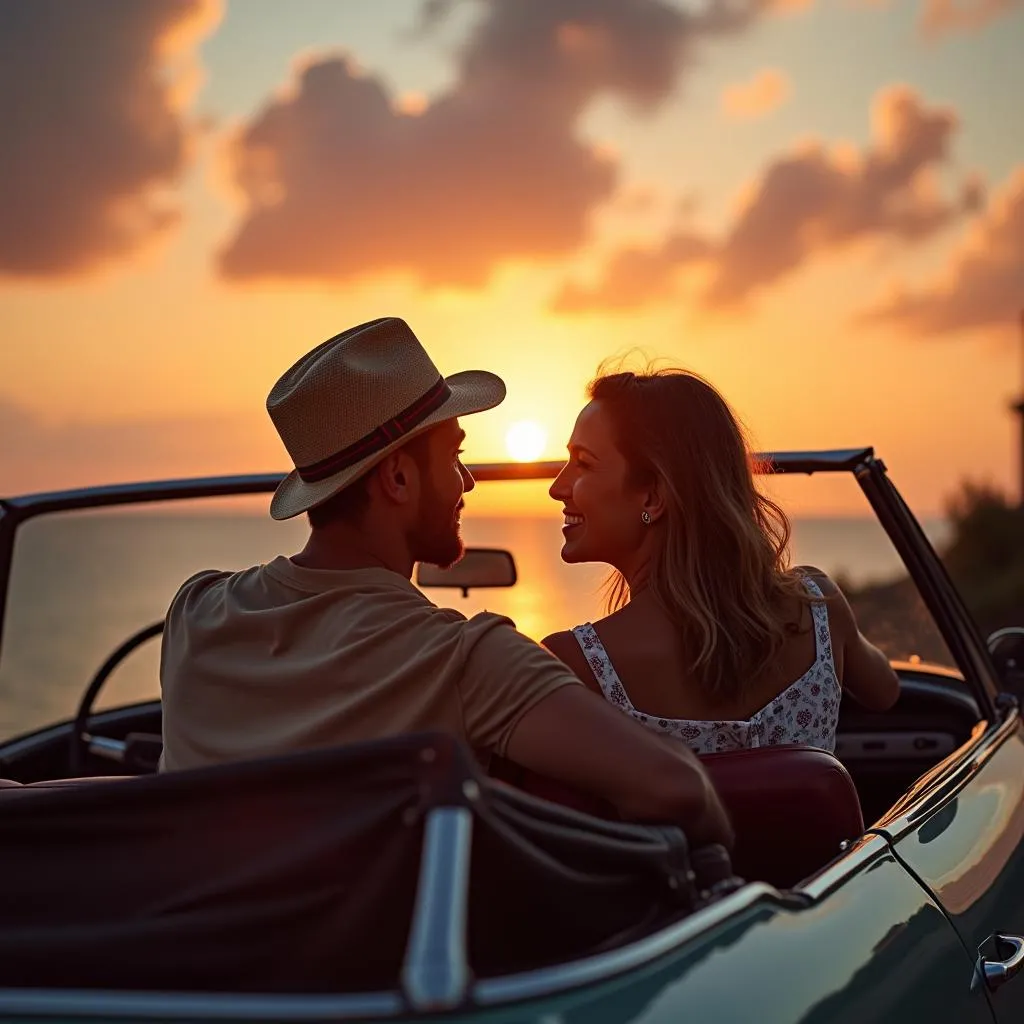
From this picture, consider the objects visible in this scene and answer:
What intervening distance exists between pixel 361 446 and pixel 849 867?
1225 mm

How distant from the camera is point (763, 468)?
12.9ft

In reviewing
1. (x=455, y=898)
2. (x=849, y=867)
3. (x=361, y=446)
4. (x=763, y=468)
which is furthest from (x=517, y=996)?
(x=763, y=468)

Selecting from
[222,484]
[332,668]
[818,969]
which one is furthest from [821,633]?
[222,484]

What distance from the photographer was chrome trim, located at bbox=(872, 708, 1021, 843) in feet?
8.70

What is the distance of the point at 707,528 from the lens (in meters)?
3.54

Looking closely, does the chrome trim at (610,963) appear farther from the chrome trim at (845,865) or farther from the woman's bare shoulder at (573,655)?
the woman's bare shoulder at (573,655)

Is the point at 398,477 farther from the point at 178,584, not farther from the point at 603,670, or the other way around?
the point at 178,584

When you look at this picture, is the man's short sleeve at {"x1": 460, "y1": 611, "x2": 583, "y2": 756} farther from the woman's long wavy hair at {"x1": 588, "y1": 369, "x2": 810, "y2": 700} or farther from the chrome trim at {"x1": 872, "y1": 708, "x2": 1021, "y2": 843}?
the woman's long wavy hair at {"x1": 588, "y1": 369, "x2": 810, "y2": 700}

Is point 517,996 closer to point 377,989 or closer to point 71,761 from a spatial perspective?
point 377,989

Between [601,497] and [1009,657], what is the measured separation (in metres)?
1.43

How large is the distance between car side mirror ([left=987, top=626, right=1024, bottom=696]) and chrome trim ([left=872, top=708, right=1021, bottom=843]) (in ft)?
0.38

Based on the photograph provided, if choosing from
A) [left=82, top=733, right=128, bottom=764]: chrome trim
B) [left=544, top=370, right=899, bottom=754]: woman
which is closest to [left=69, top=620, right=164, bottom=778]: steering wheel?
[left=82, top=733, right=128, bottom=764]: chrome trim

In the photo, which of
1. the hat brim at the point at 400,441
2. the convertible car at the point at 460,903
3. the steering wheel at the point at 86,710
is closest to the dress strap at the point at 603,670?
the hat brim at the point at 400,441

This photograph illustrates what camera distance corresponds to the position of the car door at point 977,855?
263 cm
